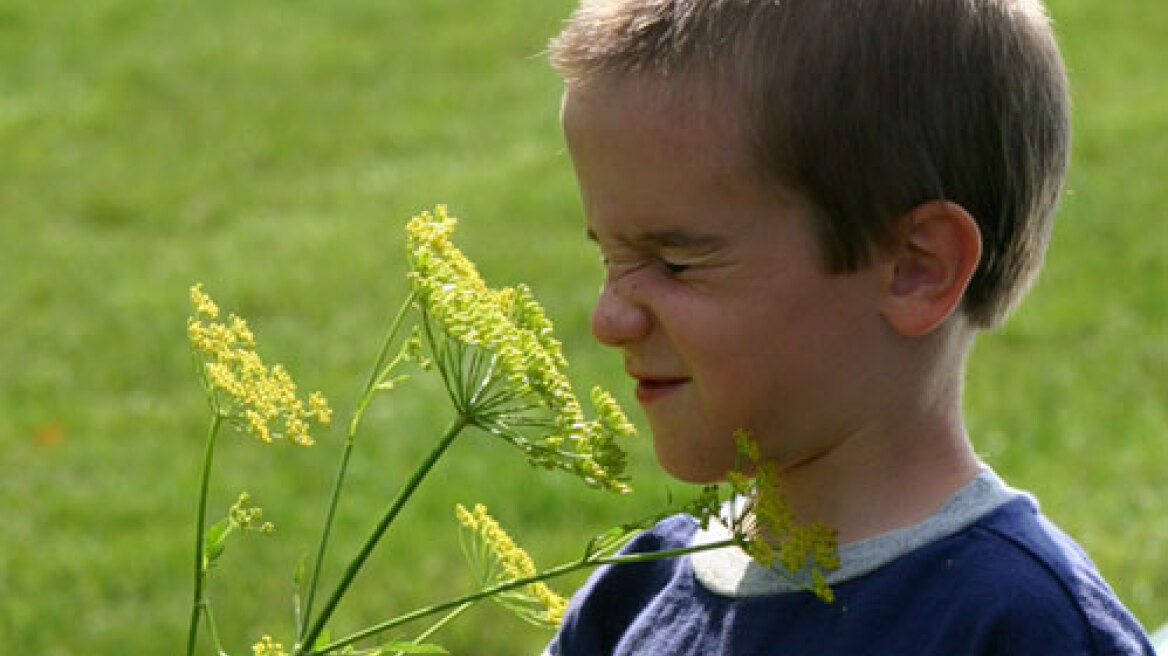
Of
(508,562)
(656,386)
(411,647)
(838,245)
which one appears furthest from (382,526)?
(838,245)

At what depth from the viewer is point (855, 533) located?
2037 mm

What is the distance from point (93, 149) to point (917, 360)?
6534 mm

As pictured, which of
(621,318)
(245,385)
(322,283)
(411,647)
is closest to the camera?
(411,647)

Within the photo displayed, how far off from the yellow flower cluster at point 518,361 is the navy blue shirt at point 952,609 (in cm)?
31

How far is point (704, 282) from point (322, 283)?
15.9 feet

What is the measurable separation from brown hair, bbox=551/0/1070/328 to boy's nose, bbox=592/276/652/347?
0.18m

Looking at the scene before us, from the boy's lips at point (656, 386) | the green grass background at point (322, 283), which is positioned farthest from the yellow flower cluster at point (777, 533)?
the green grass background at point (322, 283)

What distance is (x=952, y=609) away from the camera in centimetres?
192

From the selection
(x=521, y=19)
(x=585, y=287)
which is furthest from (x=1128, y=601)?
(x=521, y=19)

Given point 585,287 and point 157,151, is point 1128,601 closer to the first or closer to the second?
point 585,287

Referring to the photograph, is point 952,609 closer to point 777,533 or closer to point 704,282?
point 777,533

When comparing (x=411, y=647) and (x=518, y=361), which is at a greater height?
(x=518, y=361)

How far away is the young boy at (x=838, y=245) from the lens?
195 cm

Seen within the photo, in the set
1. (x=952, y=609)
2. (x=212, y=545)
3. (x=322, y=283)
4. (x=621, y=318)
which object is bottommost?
(x=952, y=609)
